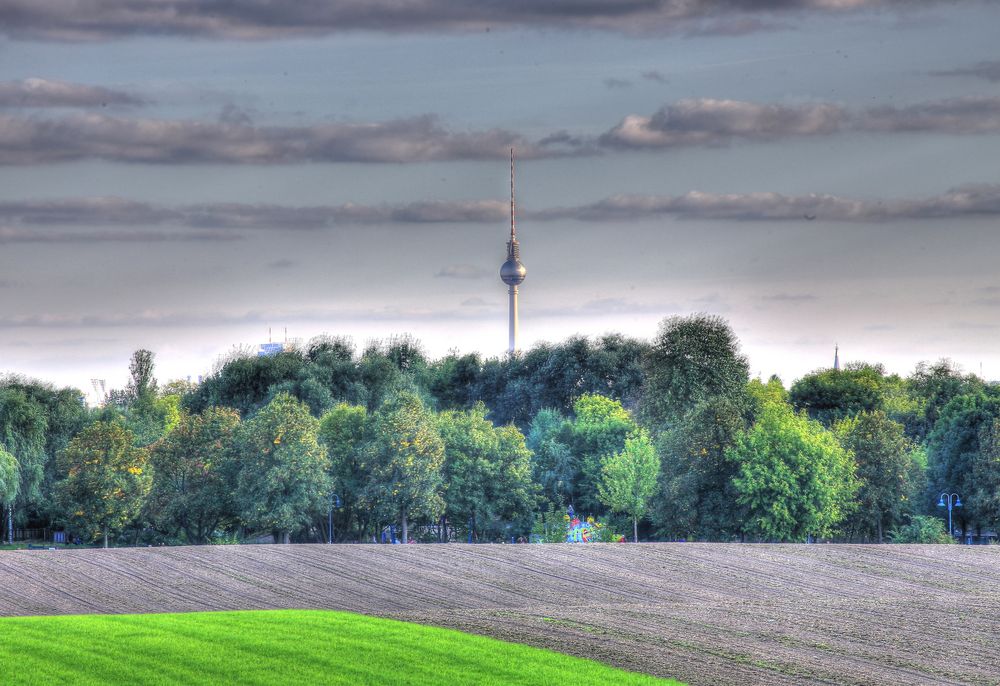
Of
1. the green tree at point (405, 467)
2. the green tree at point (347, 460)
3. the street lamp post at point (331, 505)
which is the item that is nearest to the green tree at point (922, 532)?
the green tree at point (405, 467)

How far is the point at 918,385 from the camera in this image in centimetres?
16288

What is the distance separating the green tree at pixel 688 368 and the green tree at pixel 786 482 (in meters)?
19.2

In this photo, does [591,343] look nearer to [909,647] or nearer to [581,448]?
[581,448]

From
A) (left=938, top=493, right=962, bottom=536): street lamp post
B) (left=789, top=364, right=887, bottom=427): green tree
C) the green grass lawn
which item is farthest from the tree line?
the green grass lawn

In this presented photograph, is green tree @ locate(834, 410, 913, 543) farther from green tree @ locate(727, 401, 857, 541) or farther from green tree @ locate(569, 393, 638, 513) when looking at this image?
green tree @ locate(569, 393, 638, 513)

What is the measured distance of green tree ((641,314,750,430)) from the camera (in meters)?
103

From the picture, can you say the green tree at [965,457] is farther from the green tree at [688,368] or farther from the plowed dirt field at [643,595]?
the plowed dirt field at [643,595]

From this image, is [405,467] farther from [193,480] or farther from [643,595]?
[643,595]

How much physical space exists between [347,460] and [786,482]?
27521mm

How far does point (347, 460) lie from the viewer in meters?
86.7

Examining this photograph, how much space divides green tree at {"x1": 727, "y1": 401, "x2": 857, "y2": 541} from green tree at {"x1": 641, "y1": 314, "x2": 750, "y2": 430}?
755 inches

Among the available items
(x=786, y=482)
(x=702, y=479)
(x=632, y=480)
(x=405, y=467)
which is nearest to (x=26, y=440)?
(x=405, y=467)

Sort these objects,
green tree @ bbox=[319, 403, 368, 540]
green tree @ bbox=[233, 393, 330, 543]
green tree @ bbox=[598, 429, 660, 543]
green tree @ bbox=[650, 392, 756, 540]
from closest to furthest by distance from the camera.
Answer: green tree @ bbox=[233, 393, 330, 543], green tree @ bbox=[650, 392, 756, 540], green tree @ bbox=[319, 403, 368, 540], green tree @ bbox=[598, 429, 660, 543]

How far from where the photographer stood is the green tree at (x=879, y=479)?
8762 cm
